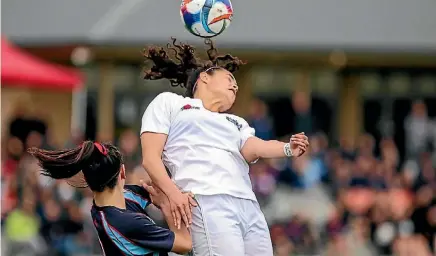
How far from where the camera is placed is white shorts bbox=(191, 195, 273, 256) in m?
5.98

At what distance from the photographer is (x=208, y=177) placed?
6.08 meters

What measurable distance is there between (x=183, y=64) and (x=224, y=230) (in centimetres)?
103

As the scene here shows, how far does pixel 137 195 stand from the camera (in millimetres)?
6164

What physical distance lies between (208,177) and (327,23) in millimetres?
13762

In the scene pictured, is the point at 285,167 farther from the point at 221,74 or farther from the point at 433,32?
the point at 221,74

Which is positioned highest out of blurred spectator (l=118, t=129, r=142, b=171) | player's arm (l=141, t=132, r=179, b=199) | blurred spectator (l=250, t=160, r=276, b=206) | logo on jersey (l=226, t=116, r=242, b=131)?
logo on jersey (l=226, t=116, r=242, b=131)

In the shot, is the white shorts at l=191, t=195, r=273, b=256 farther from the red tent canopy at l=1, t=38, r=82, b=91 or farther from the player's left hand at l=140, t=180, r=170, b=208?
the red tent canopy at l=1, t=38, r=82, b=91

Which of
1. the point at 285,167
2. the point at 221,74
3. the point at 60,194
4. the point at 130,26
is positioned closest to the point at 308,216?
the point at 285,167

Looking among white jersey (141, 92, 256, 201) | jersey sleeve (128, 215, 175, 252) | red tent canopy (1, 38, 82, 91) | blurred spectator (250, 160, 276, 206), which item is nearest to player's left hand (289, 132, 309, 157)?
white jersey (141, 92, 256, 201)

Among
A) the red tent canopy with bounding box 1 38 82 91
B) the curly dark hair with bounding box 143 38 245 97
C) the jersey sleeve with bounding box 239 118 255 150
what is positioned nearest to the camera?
the jersey sleeve with bounding box 239 118 255 150

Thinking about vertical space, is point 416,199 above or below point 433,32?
below

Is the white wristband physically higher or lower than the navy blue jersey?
higher

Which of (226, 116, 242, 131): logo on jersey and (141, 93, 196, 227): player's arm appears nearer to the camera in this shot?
(141, 93, 196, 227): player's arm

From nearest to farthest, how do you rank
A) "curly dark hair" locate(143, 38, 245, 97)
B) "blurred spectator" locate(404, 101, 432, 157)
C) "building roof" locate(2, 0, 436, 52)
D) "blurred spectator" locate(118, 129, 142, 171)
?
"curly dark hair" locate(143, 38, 245, 97) < "blurred spectator" locate(118, 129, 142, 171) < "blurred spectator" locate(404, 101, 432, 157) < "building roof" locate(2, 0, 436, 52)
